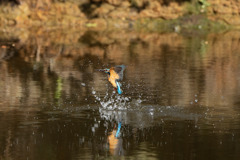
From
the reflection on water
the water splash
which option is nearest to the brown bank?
the reflection on water

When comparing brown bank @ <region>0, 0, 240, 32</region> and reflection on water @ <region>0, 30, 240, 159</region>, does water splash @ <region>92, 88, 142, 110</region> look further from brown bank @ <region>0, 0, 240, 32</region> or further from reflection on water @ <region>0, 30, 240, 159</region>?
brown bank @ <region>0, 0, 240, 32</region>

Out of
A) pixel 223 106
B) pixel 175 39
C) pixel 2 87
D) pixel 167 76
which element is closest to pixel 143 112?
pixel 223 106

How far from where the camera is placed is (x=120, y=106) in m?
11.0

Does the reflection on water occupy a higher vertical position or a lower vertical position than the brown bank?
lower

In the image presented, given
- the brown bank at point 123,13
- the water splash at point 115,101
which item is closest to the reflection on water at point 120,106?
the water splash at point 115,101

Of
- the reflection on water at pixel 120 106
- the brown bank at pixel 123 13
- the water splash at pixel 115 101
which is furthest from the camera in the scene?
the brown bank at pixel 123 13

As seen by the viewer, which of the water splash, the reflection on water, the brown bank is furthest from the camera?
the brown bank

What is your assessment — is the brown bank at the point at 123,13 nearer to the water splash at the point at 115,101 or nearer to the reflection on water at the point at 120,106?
the reflection on water at the point at 120,106

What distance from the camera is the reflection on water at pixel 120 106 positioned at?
7879mm

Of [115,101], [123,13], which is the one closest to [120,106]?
[115,101]

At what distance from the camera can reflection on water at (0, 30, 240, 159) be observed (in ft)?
25.8

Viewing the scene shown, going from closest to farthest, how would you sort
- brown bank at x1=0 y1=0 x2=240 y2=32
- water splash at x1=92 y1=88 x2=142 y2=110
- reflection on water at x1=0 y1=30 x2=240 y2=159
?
1. reflection on water at x1=0 y1=30 x2=240 y2=159
2. water splash at x1=92 y1=88 x2=142 y2=110
3. brown bank at x1=0 y1=0 x2=240 y2=32

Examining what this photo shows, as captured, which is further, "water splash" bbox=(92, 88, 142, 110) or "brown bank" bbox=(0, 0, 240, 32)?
"brown bank" bbox=(0, 0, 240, 32)

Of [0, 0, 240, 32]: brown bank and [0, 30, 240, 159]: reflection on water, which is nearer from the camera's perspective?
[0, 30, 240, 159]: reflection on water
